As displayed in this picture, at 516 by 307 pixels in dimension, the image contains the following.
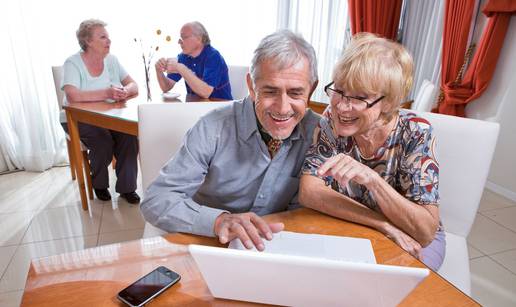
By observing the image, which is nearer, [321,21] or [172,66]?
[172,66]

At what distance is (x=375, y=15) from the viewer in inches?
138

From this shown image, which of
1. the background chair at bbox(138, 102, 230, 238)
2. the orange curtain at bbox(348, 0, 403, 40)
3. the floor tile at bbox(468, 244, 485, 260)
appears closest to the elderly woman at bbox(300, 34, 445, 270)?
the background chair at bbox(138, 102, 230, 238)

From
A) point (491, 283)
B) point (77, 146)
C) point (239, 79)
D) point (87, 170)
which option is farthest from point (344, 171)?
point (87, 170)

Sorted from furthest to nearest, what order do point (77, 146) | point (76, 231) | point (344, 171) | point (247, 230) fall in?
point (77, 146), point (76, 231), point (344, 171), point (247, 230)

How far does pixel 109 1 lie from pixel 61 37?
0.51 metres

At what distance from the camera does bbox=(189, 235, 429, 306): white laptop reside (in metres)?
0.53

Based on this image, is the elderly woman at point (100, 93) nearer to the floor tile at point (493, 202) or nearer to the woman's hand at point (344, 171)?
the woman's hand at point (344, 171)

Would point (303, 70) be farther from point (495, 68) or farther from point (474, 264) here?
point (495, 68)

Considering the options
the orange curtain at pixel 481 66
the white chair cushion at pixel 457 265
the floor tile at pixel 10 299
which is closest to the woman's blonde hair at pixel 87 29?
the floor tile at pixel 10 299

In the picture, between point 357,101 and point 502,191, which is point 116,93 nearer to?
point 357,101

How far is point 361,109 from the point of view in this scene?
108 cm

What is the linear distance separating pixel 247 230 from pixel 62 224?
77.2 inches

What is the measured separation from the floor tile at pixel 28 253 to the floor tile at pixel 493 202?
277 centimetres

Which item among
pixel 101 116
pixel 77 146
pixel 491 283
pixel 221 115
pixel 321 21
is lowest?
pixel 491 283
